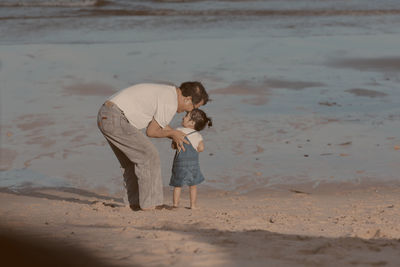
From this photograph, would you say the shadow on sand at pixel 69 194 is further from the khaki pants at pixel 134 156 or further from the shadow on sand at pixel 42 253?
the shadow on sand at pixel 42 253

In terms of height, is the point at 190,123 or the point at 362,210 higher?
the point at 190,123

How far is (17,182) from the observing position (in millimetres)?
8039

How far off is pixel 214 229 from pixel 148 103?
1.30 meters

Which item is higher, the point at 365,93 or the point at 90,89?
the point at 90,89

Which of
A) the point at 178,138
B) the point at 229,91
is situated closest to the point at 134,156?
the point at 178,138

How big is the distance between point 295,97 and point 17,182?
531 centimetres

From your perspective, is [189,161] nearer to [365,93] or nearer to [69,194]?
[69,194]

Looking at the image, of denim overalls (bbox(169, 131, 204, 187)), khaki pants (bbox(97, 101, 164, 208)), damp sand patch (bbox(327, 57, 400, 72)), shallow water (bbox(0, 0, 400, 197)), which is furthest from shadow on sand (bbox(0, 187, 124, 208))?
damp sand patch (bbox(327, 57, 400, 72))

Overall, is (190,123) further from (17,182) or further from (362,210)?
(17,182)

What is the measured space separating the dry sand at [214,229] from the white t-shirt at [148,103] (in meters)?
0.83

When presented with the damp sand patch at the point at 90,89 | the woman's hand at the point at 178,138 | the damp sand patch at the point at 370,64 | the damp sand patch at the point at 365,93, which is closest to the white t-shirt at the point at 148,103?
the woman's hand at the point at 178,138

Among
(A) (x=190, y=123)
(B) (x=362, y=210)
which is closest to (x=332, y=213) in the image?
(B) (x=362, y=210)

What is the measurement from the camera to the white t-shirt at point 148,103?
6.20 metres

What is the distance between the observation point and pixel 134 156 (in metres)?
6.54
